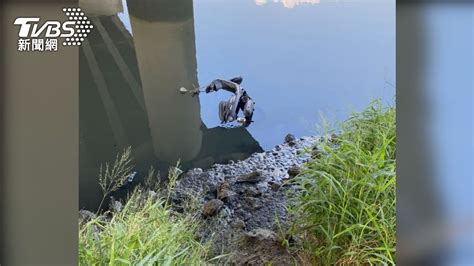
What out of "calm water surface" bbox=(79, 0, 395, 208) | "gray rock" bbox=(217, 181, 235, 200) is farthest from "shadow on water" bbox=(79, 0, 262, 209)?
"gray rock" bbox=(217, 181, 235, 200)

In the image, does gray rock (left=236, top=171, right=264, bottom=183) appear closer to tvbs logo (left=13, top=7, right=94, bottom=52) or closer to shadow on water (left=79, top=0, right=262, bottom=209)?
shadow on water (left=79, top=0, right=262, bottom=209)

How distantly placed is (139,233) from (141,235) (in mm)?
14

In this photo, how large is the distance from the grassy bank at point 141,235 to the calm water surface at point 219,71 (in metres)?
0.10

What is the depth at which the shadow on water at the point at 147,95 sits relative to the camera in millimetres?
2049

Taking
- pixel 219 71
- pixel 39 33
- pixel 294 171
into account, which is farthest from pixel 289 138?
pixel 39 33

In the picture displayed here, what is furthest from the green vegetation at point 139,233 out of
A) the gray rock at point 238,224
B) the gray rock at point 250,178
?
the gray rock at point 250,178

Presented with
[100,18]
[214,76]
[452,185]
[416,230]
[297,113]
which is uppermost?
[100,18]

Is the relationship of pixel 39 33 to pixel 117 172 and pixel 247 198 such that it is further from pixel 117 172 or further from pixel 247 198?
pixel 247 198

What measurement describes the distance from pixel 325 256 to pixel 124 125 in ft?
3.36

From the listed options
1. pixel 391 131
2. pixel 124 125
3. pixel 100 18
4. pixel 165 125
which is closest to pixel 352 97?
pixel 391 131

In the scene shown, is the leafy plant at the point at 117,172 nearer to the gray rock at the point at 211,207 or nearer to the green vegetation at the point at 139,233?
the green vegetation at the point at 139,233

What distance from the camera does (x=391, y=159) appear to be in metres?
2.00

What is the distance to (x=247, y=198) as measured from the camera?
81.9 inches

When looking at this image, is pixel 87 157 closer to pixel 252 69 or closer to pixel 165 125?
pixel 165 125
